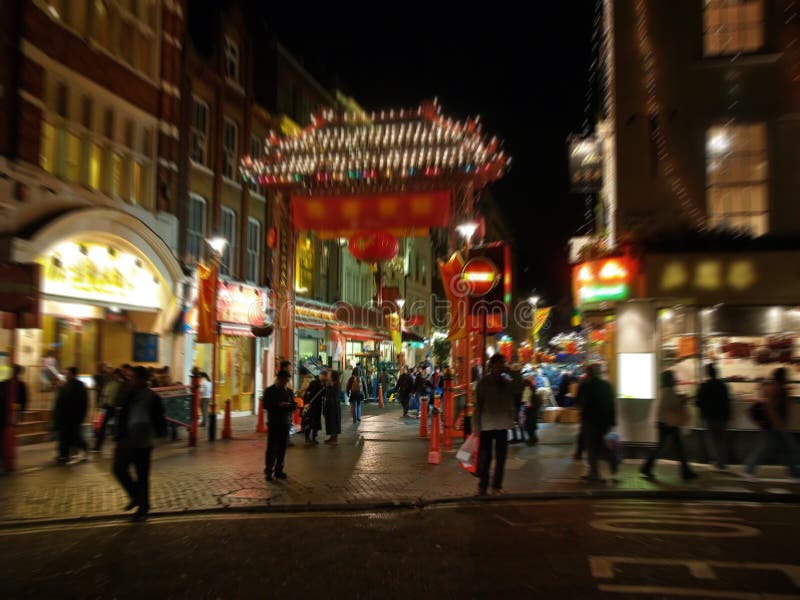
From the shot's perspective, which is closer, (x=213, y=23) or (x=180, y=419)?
(x=180, y=419)

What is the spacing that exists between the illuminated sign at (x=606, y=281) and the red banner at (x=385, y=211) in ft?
13.2

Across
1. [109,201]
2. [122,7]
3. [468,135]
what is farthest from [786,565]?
[122,7]

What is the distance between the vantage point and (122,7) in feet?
55.9

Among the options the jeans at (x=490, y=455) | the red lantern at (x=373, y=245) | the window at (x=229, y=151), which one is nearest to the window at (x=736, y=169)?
the jeans at (x=490, y=455)

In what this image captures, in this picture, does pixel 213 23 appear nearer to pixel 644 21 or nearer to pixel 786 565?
pixel 644 21

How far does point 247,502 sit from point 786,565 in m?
5.99

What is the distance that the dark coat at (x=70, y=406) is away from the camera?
1173 centimetres

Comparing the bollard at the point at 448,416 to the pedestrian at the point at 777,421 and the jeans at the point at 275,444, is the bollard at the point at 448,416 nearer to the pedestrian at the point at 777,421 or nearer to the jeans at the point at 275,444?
the jeans at the point at 275,444

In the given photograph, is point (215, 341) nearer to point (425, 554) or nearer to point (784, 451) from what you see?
point (425, 554)

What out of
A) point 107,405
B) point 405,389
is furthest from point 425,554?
point 405,389

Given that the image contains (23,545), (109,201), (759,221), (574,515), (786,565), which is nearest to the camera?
(786,565)

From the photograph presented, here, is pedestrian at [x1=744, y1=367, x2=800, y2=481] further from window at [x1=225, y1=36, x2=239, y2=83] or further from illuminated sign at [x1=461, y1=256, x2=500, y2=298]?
window at [x1=225, y1=36, x2=239, y2=83]

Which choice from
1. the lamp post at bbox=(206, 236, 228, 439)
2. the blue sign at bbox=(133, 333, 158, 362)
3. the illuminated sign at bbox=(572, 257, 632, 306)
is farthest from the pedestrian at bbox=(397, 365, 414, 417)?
the illuminated sign at bbox=(572, 257, 632, 306)

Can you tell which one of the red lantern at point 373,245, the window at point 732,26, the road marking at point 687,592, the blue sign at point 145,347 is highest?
the window at point 732,26
